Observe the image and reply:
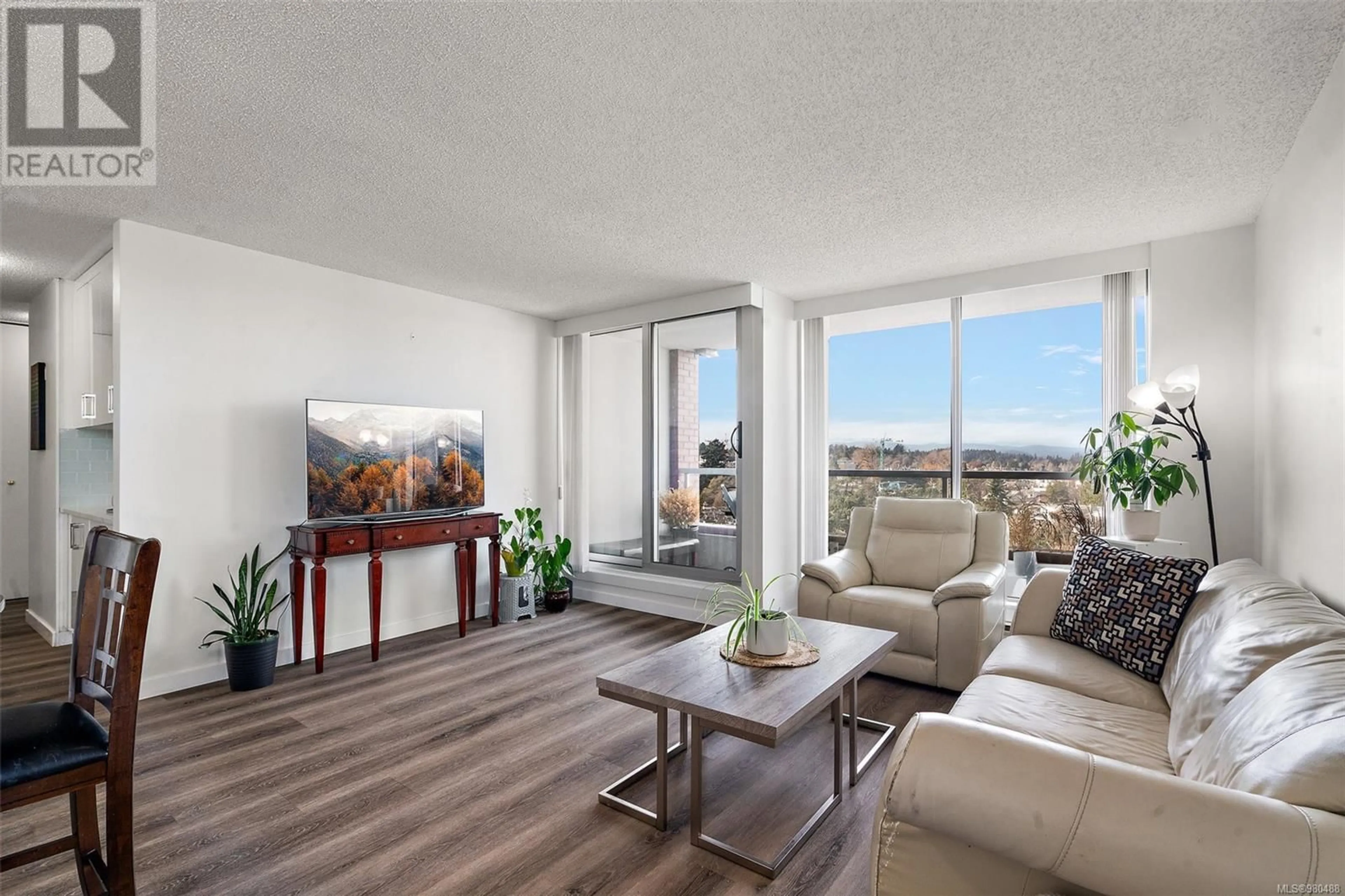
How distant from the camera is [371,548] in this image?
12.9 feet

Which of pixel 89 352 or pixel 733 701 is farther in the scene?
pixel 89 352

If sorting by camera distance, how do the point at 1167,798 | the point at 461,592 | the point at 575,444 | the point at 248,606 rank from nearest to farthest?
1. the point at 1167,798
2. the point at 248,606
3. the point at 461,592
4. the point at 575,444

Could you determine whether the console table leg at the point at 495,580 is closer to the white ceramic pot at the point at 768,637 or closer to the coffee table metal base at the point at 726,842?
the white ceramic pot at the point at 768,637

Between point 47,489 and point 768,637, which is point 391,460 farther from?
point 768,637

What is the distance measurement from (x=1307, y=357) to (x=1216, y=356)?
51.4 inches

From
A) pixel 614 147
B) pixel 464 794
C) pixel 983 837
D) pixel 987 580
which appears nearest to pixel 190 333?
pixel 614 147

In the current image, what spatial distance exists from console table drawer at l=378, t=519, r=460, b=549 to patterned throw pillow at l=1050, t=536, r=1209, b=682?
3574mm

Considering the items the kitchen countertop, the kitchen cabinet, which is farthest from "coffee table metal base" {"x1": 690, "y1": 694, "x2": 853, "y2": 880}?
the kitchen cabinet

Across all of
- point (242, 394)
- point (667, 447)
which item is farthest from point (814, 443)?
point (242, 394)

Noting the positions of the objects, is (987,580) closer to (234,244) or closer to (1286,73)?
(1286,73)

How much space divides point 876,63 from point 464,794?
2904mm

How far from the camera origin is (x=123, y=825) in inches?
62.6

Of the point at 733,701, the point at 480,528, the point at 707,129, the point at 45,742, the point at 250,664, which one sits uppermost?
the point at 707,129

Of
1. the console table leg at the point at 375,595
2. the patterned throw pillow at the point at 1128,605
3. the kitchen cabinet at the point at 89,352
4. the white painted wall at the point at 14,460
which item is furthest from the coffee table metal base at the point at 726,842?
the white painted wall at the point at 14,460
